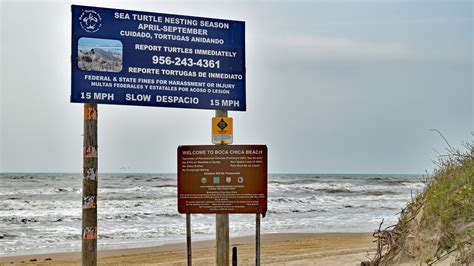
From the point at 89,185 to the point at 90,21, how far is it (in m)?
1.93

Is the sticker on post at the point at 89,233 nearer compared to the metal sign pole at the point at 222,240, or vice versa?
the sticker on post at the point at 89,233

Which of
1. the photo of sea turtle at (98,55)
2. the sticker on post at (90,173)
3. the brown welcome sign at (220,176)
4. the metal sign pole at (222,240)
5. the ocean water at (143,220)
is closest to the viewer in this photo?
the brown welcome sign at (220,176)

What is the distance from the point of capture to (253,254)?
14.0 metres

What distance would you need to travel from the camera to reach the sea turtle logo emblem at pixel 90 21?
7.80m

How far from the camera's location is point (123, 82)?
7941 mm

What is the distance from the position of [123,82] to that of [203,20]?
131 centimetres

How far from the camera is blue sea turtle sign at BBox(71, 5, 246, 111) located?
780 centimetres

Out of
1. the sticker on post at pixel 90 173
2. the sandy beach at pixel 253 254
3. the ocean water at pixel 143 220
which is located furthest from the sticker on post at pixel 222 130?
the ocean water at pixel 143 220

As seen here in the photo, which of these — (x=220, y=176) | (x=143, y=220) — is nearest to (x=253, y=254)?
(x=220, y=176)

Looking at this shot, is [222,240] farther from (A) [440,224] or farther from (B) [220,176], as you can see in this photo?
(A) [440,224]

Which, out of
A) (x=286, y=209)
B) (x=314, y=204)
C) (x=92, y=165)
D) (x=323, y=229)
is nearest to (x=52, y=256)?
(x=92, y=165)

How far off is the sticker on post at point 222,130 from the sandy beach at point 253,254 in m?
3.84

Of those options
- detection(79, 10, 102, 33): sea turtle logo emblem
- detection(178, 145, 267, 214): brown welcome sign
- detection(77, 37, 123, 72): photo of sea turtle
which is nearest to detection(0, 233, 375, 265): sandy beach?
detection(178, 145, 267, 214): brown welcome sign

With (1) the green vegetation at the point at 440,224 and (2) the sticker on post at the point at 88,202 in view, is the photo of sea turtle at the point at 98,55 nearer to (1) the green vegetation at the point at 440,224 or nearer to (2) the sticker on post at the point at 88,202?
(2) the sticker on post at the point at 88,202
